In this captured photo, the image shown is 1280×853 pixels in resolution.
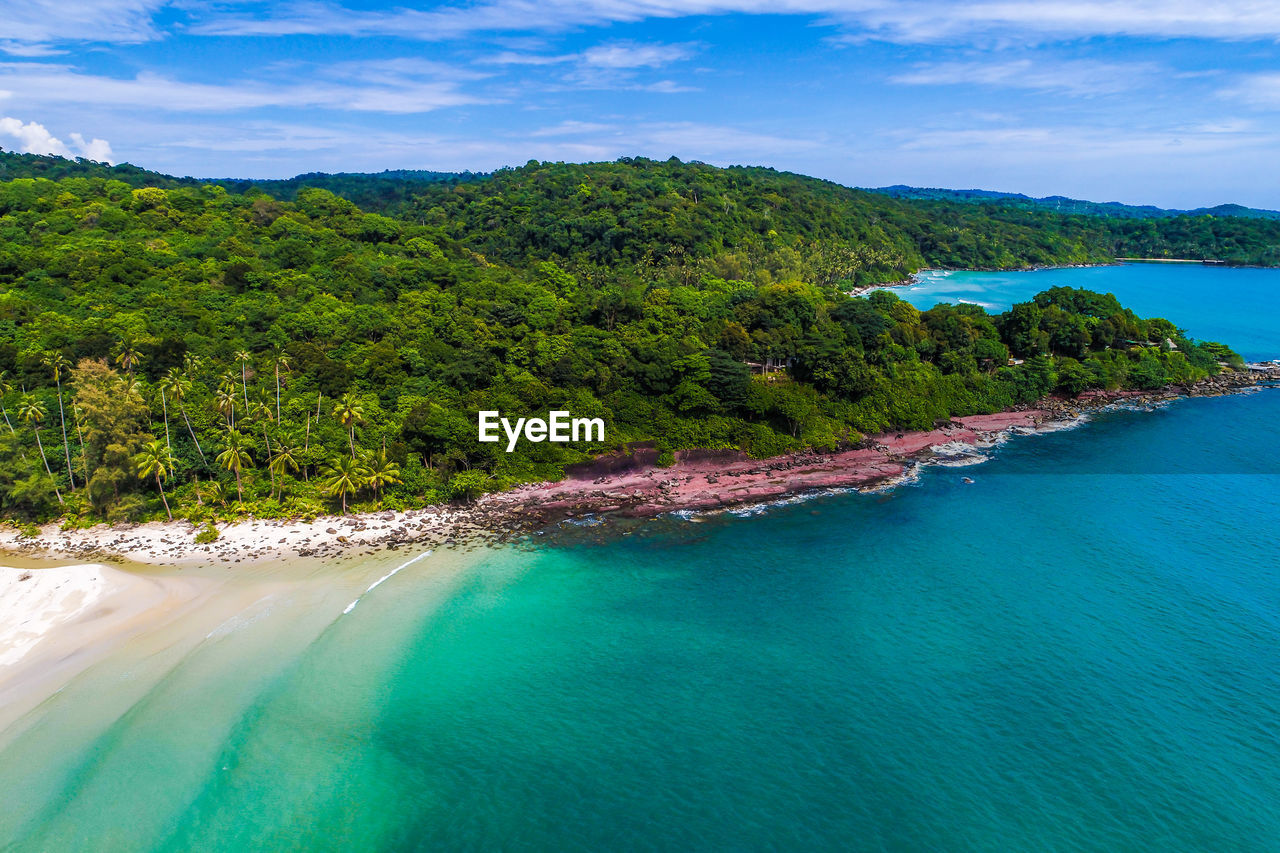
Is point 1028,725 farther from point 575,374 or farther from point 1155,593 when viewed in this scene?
point 575,374

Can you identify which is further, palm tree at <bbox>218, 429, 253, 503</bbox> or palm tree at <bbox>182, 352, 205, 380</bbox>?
palm tree at <bbox>182, 352, 205, 380</bbox>

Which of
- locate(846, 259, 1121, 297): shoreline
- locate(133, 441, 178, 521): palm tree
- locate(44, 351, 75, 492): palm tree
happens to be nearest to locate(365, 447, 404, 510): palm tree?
locate(133, 441, 178, 521): palm tree

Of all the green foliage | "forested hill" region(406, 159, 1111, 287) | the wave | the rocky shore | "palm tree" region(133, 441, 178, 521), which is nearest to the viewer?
the wave

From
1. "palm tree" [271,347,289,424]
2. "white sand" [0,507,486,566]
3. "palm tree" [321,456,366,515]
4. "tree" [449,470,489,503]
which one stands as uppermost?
"palm tree" [271,347,289,424]

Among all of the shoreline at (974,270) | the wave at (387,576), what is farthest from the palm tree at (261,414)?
the shoreline at (974,270)

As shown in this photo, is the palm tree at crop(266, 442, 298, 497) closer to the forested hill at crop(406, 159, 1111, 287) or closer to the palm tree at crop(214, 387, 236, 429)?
the palm tree at crop(214, 387, 236, 429)

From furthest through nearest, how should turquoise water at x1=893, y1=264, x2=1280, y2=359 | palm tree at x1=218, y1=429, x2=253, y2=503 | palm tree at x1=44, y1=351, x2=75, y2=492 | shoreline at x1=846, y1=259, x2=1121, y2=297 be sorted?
1. shoreline at x1=846, y1=259, x2=1121, y2=297
2. turquoise water at x1=893, y1=264, x2=1280, y2=359
3. palm tree at x1=44, y1=351, x2=75, y2=492
4. palm tree at x1=218, y1=429, x2=253, y2=503

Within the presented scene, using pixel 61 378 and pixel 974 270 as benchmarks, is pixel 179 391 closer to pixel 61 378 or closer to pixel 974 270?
pixel 61 378
